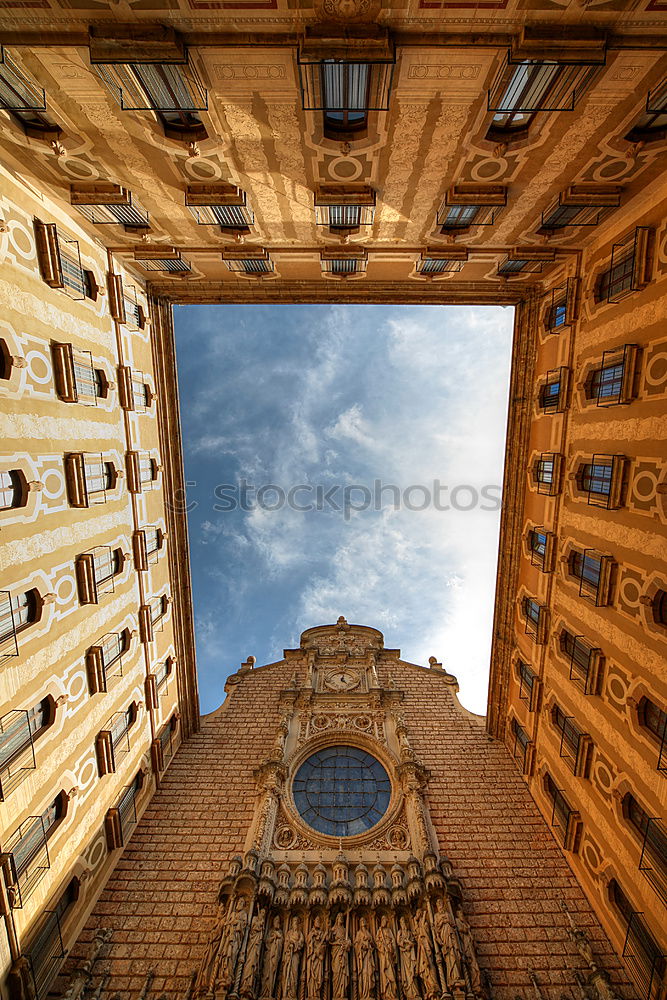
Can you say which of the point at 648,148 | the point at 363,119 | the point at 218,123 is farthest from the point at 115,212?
the point at 648,148

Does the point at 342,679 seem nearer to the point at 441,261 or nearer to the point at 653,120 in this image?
the point at 441,261

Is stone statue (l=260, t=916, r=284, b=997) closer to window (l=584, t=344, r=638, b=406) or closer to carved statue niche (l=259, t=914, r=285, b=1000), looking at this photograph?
carved statue niche (l=259, t=914, r=285, b=1000)

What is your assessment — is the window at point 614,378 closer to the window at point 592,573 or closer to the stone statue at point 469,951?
the window at point 592,573

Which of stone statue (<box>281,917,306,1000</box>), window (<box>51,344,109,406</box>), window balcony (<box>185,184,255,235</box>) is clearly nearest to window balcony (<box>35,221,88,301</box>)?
window (<box>51,344,109,406</box>)

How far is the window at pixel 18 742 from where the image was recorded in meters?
11.7

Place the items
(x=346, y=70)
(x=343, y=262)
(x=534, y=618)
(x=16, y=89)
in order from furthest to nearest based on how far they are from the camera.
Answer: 1. (x=534, y=618)
2. (x=343, y=262)
3. (x=16, y=89)
4. (x=346, y=70)

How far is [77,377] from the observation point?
601 inches

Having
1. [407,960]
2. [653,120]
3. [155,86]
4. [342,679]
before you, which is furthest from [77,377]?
[407,960]

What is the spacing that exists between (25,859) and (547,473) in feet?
73.9

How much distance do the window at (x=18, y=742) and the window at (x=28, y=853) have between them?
1417 mm

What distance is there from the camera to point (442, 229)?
16.3 m

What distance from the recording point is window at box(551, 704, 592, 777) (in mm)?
15797

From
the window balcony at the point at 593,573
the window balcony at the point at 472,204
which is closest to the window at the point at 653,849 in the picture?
the window balcony at the point at 593,573

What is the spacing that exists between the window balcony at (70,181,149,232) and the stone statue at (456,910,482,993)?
26.6 m
